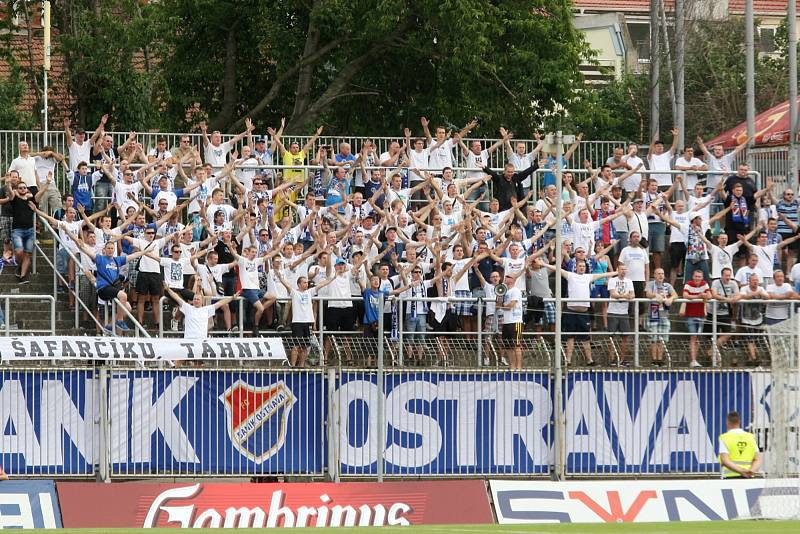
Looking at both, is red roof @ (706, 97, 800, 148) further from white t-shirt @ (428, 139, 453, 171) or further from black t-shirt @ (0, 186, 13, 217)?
black t-shirt @ (0, 186, 13, 217)

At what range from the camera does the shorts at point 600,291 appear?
24.2 m

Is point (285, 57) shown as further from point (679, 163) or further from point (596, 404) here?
point (596, 404)

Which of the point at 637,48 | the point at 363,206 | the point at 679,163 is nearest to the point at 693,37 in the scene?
the point at 637,48

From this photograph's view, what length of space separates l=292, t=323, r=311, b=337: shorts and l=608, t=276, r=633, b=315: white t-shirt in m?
4.68

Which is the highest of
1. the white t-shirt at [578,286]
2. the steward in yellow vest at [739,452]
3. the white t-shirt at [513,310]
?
the white t-shirt at [578,286]

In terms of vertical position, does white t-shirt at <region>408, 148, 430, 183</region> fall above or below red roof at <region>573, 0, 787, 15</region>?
below

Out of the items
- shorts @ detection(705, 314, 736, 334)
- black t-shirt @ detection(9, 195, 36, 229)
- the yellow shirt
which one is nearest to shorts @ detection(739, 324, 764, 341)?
shorts @ detection(705, 314, 736, 334)

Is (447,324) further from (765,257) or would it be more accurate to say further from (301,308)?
(765,257)

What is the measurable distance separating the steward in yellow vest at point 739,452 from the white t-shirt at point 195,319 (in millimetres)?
8194

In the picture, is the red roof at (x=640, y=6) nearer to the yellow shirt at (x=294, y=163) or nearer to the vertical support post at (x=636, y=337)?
the yellow shirt at (x=294, y=163)

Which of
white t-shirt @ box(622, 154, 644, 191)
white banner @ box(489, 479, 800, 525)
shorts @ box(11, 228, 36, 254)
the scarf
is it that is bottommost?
white banner @ box(489, 479, 800, 525)

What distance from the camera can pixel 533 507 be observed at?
1836 centimetres

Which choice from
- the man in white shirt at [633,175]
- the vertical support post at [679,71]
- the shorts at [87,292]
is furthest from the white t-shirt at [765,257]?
the shorts at [87,292]

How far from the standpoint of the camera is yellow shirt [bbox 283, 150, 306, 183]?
28.0 meters
